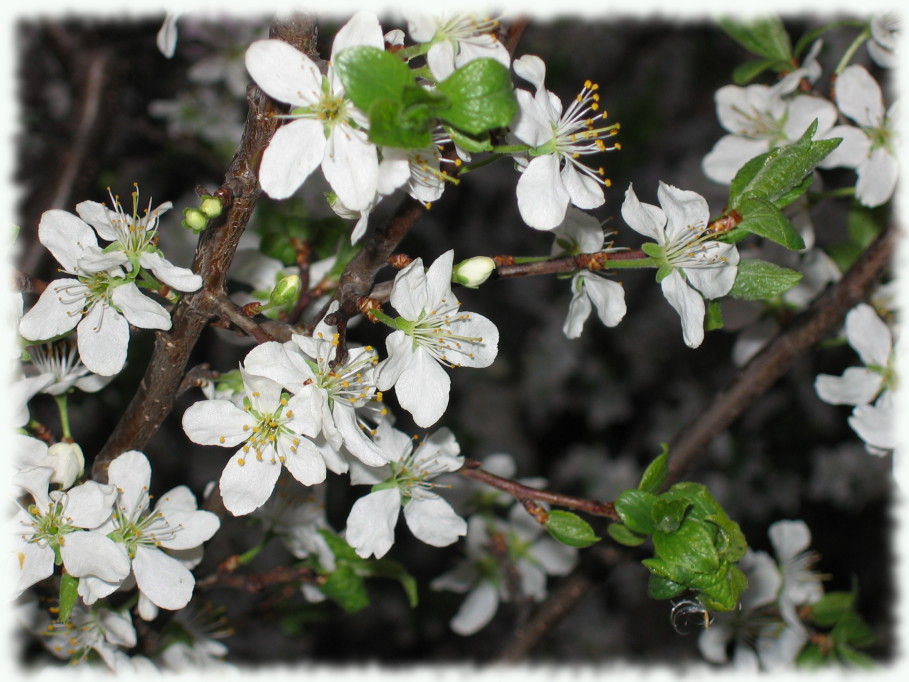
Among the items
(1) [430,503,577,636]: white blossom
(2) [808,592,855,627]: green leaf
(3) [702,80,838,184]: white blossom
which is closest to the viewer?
(3) [702,80,838,184]: white blossom

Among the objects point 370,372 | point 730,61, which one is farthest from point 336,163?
point 730,61

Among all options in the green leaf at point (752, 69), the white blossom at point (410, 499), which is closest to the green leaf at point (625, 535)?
the white blossom at point (410, 499)

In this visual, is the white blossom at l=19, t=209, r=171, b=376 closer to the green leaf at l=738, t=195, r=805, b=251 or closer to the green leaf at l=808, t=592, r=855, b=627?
the green leaf at l=738, t=195, r=805, b=251

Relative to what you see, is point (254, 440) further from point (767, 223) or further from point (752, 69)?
point (752, 69)

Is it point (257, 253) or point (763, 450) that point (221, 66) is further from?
point (763, 450)

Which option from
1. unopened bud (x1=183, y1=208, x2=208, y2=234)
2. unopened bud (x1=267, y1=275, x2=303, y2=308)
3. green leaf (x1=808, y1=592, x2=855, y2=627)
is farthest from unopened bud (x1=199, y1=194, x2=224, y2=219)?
green leaf (x1=808, y1=592, x2=855, y2=627)

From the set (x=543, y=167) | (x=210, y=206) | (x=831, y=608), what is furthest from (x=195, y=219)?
(x=831, y=608)
